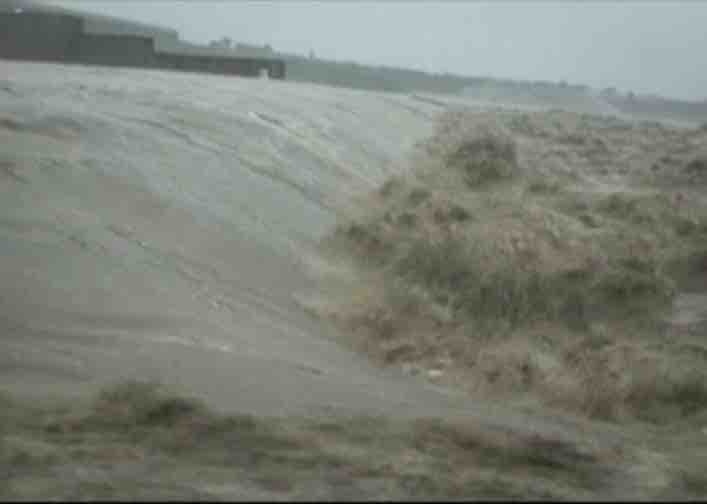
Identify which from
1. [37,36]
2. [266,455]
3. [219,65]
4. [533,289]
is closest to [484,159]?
[533,289]

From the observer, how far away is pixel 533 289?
10086 mm

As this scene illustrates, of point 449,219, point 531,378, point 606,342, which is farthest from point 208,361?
point 449,219

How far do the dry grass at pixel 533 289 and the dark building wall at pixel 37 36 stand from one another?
16348 mm

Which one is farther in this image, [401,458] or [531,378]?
[531,378]

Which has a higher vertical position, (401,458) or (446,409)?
(401,458)

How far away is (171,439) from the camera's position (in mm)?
4309

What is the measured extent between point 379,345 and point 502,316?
5.81 ft

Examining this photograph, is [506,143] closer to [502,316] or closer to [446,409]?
[502,316]

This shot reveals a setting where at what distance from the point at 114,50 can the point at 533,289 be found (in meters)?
24.3

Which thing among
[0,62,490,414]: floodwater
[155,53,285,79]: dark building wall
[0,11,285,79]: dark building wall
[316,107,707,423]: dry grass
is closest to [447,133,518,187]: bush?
[316,107,707,423]: dry grass

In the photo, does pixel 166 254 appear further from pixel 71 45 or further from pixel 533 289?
pixel 71 45

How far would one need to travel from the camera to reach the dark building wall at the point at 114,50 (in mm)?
30641

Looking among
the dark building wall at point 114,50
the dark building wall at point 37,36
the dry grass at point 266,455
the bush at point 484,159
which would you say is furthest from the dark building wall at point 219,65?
the dry grass at point 266,455

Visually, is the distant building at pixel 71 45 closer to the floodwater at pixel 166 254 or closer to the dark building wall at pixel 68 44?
the dark building wall at pixel 68 44
